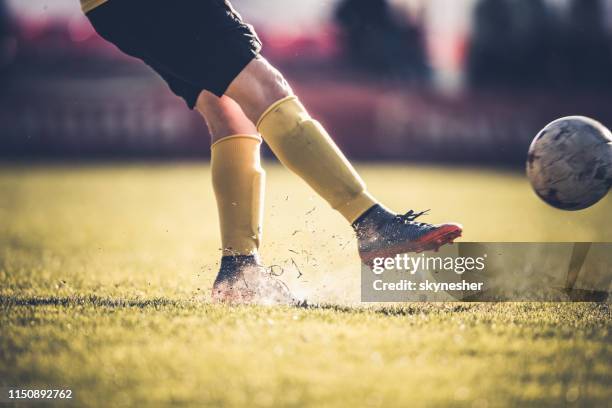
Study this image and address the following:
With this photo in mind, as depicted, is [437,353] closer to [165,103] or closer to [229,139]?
[229,139]

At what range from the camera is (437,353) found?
6.11ft

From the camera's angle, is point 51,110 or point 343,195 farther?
point 51,110

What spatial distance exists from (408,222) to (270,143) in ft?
1.73

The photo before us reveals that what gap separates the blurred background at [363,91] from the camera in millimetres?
15492

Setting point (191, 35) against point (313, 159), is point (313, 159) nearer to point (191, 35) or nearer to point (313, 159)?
point (313, 159)

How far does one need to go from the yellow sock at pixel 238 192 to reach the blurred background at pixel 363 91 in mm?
13083

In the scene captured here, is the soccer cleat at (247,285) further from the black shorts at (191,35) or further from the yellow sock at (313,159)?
the black shorts at (191,35)

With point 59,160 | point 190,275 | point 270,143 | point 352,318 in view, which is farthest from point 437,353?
point 59,160

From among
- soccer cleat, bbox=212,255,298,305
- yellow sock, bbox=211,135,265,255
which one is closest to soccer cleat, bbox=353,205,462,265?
soccer cleat, bbox=212,255,298,305

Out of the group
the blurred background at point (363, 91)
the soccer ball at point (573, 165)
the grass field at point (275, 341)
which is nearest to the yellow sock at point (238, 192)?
the grass field at point (275, 341)

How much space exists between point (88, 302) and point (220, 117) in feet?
2.73

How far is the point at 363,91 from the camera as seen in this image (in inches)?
651

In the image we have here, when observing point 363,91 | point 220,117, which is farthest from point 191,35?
point 363,91

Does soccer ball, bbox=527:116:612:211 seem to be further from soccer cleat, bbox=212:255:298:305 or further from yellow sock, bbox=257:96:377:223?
soccer cleat, bbox=212:255:298:305
